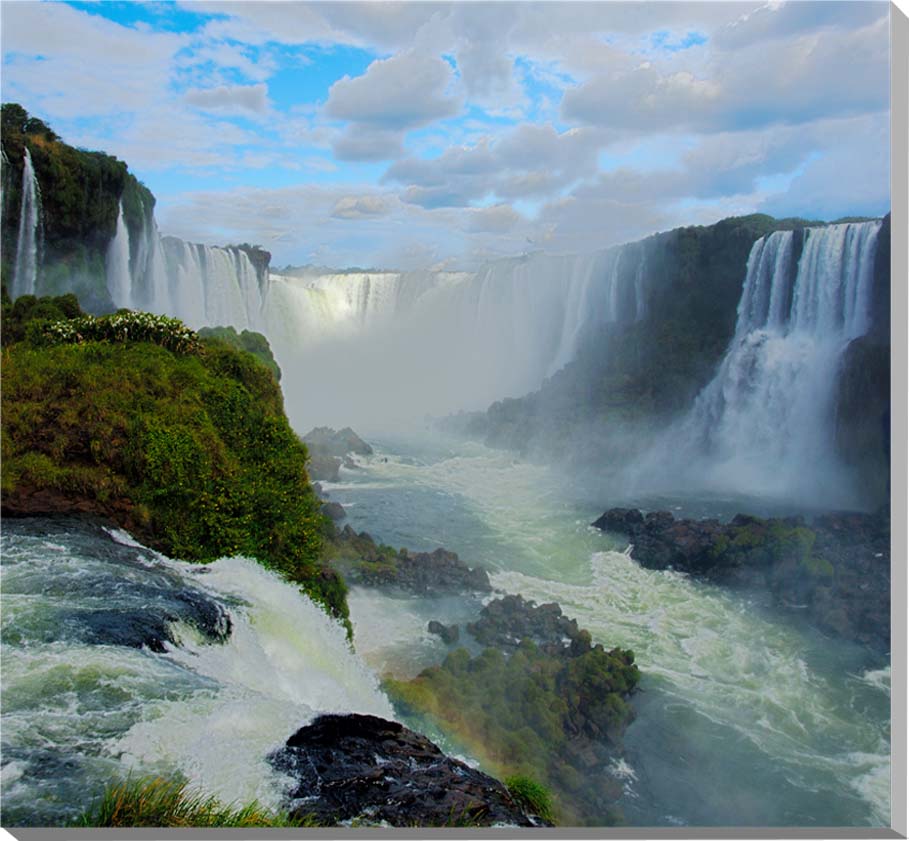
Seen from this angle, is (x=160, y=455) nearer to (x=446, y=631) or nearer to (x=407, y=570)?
(x=446, y=631)

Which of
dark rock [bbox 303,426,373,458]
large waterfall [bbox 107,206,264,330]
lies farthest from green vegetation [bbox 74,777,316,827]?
dark rock [bbox 303,426,373,458]

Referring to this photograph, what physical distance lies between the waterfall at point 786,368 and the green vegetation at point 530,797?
14.8 metres

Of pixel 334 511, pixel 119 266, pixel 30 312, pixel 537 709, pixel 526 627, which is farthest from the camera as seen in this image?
pixel 119 266

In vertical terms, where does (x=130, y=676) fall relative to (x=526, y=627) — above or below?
above

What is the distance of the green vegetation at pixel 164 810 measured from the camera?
3424mm

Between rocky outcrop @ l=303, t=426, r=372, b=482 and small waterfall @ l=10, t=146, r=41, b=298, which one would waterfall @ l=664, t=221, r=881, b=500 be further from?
small waterfall @ l=10, t=146, r=41, b=298

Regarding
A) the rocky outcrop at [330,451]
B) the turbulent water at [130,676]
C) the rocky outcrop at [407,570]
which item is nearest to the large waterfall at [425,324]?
the rocky outcrop at [330,451]

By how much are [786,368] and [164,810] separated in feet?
67.3

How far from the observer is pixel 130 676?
415cm

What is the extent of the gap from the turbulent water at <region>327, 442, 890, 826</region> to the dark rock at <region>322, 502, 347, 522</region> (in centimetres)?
43

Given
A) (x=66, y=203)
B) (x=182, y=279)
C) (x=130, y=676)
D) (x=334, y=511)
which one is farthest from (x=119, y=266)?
(x=130, y=676)

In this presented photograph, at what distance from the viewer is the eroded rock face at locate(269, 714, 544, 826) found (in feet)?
13.2

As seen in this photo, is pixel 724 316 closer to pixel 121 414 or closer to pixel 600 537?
pixel 600 537

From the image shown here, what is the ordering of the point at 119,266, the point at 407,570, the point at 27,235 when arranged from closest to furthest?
the point at 407,570 → the point at 27,235 → the point at 119,266
